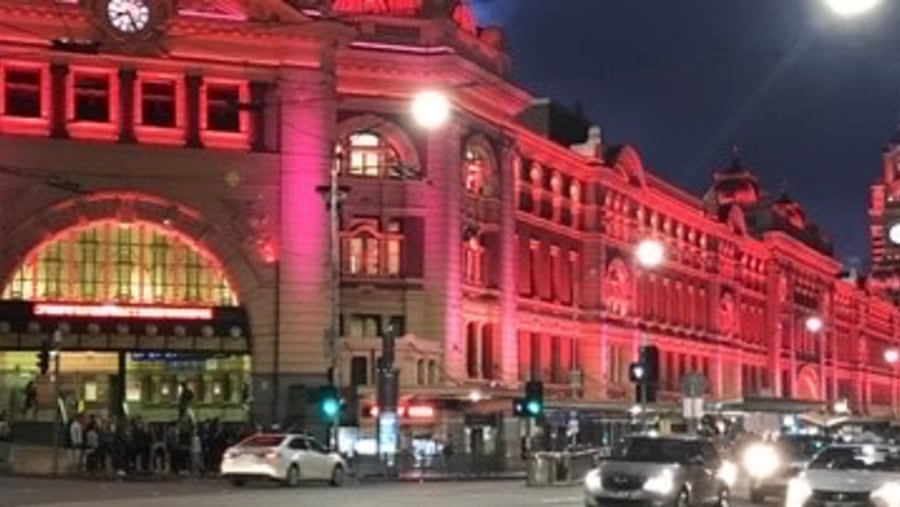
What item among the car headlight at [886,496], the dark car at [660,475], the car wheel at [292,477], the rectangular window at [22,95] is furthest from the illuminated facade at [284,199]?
the car headlight at [886,496]

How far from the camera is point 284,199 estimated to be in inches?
2736

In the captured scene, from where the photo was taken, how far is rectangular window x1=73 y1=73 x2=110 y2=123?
6688cm

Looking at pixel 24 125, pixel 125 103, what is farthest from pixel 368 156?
pixel 24 125

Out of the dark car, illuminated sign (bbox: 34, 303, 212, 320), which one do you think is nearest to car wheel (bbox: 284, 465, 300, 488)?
the dark car

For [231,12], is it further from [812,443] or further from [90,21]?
[812,443]

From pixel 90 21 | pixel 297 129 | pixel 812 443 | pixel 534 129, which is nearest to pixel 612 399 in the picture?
pixel 534 129

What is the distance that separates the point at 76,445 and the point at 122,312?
591 inches

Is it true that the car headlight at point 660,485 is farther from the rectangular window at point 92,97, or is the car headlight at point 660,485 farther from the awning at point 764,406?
the awning at point 764,406

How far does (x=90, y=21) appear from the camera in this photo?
66062mm

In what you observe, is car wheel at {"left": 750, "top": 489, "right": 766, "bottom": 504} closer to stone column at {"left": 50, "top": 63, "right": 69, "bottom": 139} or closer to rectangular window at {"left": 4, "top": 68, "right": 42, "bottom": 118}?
stone column at {"left": 50, "top": 63, "right": 69, "bottom": 139}

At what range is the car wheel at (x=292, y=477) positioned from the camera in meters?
45.8

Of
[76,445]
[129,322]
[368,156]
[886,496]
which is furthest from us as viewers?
[368,156]

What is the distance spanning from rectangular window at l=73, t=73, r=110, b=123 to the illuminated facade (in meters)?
0.08

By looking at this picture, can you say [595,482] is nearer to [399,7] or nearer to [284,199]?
[284,199]
